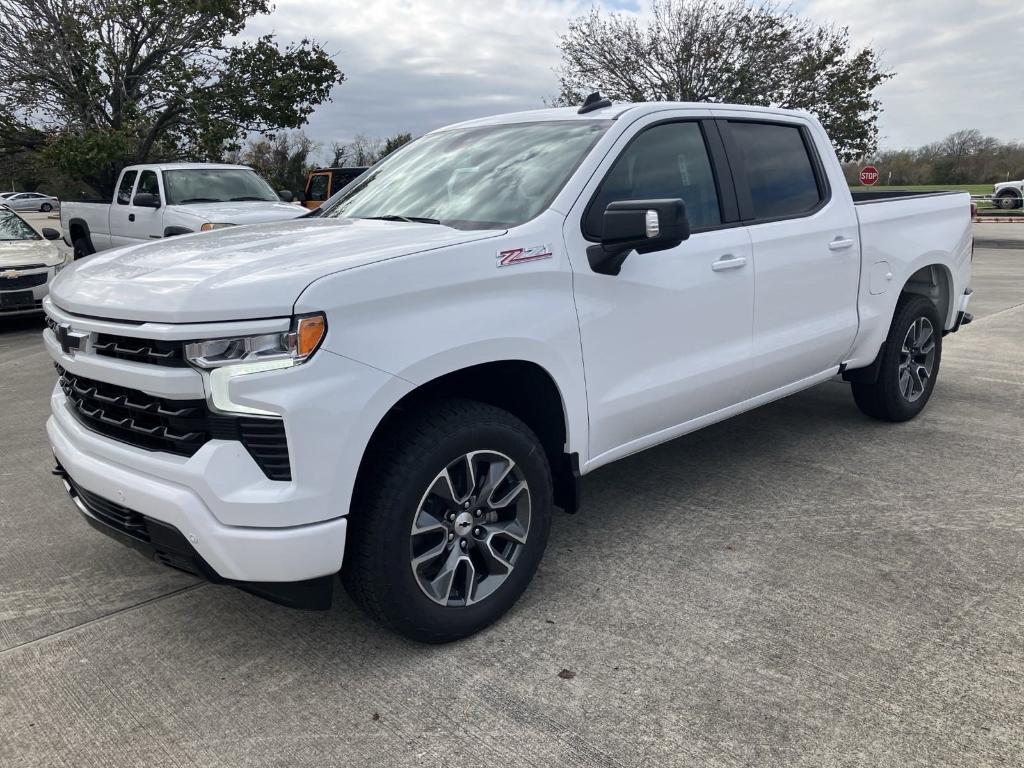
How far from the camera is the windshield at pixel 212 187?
37.8 feet

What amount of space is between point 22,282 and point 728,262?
898 cm

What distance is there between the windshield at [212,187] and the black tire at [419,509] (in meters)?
9.75

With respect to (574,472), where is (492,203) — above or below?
above

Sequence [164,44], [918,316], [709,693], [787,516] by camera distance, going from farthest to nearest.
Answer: [164,44]
[918,316]
[787,516]
[709,693]

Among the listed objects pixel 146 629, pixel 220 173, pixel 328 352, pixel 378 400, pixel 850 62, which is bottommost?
pixel 146 629

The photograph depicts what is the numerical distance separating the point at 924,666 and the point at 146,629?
2.75m

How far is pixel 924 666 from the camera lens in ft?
9.00

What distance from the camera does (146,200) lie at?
11039 mm

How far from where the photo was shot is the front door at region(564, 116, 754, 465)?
3273 millimetres

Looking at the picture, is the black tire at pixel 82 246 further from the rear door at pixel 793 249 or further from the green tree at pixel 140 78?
the rear door at pixel 793 249

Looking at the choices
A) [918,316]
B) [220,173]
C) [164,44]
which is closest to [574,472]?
[918,316]

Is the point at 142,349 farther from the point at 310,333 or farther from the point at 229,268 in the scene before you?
the point at 310,333

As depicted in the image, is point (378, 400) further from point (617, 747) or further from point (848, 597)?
point (848, 597)

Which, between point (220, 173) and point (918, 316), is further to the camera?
point (220, 173)
